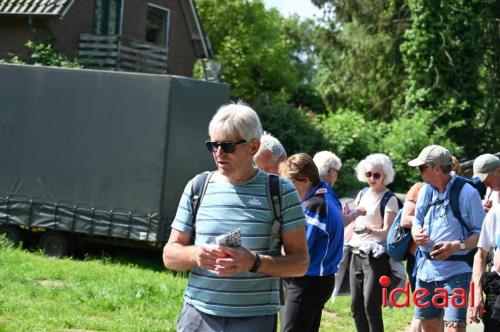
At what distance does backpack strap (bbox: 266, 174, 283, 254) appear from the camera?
3.69 metres

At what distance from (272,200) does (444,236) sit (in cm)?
282

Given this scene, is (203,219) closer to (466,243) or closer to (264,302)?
(264,302)

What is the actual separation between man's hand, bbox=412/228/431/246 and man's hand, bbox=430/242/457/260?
0.31ft

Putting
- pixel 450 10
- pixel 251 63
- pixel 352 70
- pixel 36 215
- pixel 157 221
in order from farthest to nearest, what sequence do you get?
pixel 251 63
pixel 352 70
pixel 450 10
pixel 36 215
pixel 157 221

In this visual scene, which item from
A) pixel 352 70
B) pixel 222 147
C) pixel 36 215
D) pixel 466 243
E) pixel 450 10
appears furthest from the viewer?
pixel 352 70

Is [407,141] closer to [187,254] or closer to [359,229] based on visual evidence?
[359,229]

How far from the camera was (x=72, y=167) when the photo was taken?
495 inches

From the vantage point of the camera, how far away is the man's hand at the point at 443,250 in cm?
601

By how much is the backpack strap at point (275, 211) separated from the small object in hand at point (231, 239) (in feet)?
0.93

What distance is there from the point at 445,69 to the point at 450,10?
1.89 meters

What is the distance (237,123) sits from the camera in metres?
3.67

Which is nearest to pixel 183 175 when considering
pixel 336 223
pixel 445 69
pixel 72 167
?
pixel 72 167

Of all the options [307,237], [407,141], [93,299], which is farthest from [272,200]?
[407,141]

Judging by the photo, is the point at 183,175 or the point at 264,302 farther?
the point at 183,175
